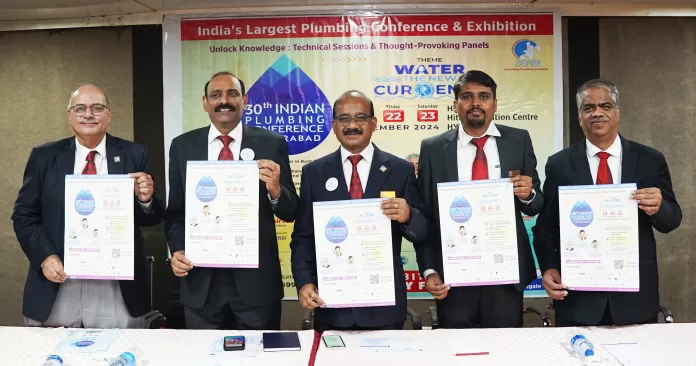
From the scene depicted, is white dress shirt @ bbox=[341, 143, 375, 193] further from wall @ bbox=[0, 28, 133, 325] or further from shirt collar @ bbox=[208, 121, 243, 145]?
wall @ bbox=[0, 28, 133, 325]

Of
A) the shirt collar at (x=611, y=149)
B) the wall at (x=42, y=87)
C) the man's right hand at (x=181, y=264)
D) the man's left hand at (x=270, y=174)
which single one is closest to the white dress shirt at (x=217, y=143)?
the man's left hand at (x=270, y=174)

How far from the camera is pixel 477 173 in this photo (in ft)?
9.21

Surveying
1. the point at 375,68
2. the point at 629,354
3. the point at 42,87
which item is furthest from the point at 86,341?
the point at 42,87

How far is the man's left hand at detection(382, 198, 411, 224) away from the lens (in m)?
2.51

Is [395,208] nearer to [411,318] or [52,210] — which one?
[411,318]

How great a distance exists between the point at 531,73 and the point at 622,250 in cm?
206

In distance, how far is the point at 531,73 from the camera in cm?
422

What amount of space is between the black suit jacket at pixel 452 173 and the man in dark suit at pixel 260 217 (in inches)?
29.0

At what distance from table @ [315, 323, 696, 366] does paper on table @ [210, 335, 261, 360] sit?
28 cm

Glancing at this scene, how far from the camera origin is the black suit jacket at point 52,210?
2836 mm

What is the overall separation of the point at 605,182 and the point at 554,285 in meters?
0.61

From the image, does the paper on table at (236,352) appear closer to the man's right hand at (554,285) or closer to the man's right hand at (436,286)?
the man's right hand at (436,286)

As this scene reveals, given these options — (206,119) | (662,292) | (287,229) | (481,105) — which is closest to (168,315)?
(287,229)

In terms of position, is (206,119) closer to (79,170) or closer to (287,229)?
(287,229)
